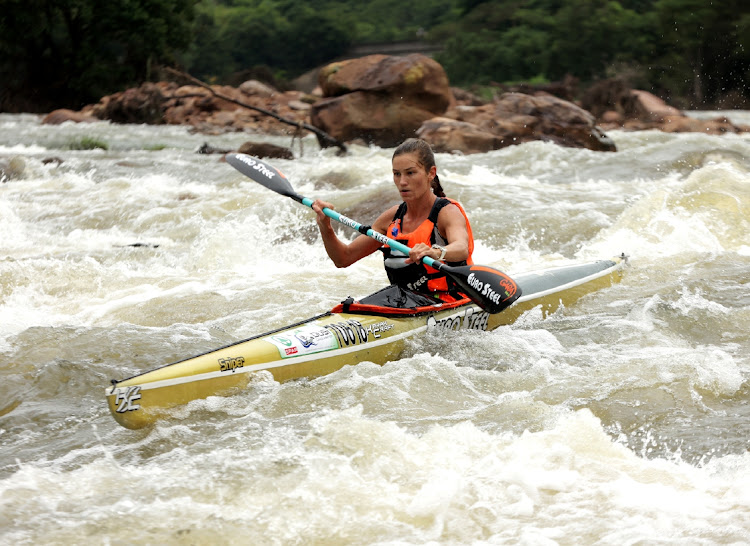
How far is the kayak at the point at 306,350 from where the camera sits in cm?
312

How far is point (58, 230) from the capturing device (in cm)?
785

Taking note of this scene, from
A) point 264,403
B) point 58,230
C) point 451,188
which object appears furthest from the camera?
point 451,188

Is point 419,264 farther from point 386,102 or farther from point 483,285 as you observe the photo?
point 386,102

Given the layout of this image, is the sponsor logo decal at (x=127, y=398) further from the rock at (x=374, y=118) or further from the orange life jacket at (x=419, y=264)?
the rock at (x=374, y=118)

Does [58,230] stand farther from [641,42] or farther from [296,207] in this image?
[641,42]

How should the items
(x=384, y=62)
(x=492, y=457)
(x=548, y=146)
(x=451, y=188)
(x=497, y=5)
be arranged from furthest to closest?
(x=497, y=5)
(x=384, y=62)
(x=548, y=146)
(x=451, y=188)
(x=492, y=457)

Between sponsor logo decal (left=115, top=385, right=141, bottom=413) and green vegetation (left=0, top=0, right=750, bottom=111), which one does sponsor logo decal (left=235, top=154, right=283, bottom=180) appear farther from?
green vegetation (left=0, top=0, right=750, bottom=111)

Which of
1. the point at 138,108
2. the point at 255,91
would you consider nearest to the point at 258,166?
the point at 138,108

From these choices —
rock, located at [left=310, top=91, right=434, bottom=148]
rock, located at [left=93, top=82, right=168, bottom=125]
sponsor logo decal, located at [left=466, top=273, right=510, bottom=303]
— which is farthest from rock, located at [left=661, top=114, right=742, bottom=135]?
sponsor logo decal, located at [left=466, top=273, right=510, bottom=303]

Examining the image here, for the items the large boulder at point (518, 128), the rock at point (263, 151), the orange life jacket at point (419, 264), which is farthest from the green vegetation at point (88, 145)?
the orange life jacket at point (419, 264)

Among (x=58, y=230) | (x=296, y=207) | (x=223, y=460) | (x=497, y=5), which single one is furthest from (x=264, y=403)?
(x=497, y=5)

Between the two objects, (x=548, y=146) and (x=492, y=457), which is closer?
(x=492, y=457)

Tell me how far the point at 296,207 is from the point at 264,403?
185 inches

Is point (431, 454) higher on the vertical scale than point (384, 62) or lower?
lower
